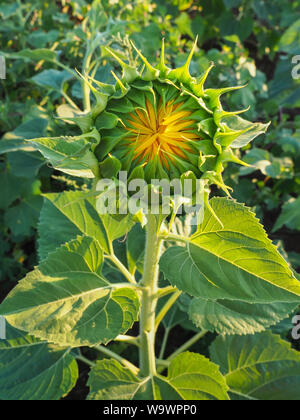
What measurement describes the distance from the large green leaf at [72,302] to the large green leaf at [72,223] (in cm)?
11

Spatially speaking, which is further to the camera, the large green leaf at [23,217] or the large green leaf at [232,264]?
the large green leaf at [23,217]

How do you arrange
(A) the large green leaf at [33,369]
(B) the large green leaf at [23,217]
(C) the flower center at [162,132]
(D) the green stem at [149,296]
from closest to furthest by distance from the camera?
1. (C) the flower center at [162,132]
2. (D) the green stem at [149,296]
3. (A) the large green leaf at [33,369]
4. (B) the large green leaf at [23,217]

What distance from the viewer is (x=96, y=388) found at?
942 millimetres

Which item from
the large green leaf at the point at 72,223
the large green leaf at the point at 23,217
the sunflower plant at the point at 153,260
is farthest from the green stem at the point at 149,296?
the large green leaf at the point at 23,217

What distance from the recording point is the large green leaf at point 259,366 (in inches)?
40.6

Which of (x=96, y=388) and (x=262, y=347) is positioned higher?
(x=262, y=347)

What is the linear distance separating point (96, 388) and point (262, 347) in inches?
15.7

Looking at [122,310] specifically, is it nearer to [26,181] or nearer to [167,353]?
[167,353]

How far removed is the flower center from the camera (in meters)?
0.64

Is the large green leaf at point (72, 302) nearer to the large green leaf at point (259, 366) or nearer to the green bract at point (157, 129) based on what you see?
the green bract at point (157, 129)

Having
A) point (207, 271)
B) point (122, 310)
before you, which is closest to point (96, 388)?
point (122, 310)

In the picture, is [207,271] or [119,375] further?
[119,375]

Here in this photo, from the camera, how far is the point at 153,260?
0.88 m
